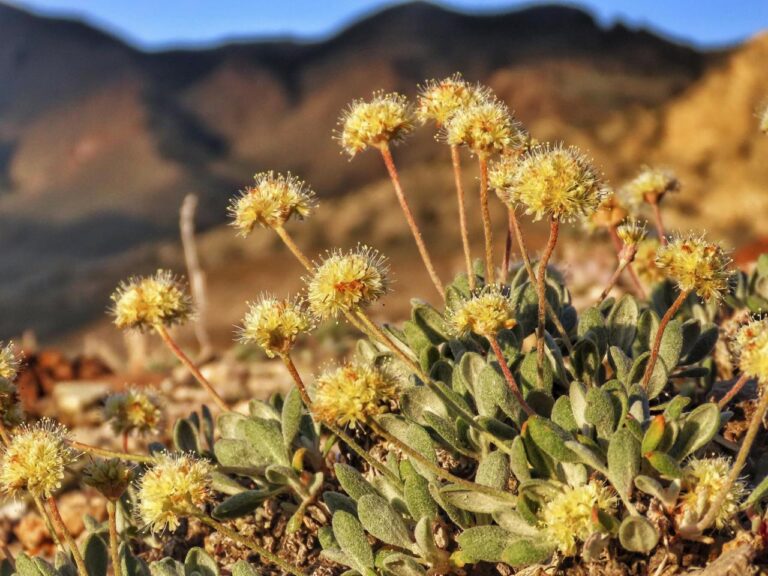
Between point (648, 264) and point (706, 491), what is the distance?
80.5 inches

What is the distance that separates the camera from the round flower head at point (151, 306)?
138 inches

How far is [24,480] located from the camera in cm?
288

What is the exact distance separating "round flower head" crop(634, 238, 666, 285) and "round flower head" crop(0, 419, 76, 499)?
2.91 metres

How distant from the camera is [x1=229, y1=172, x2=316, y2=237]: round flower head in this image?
326cm

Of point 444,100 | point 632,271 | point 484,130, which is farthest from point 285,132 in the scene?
point 484,130

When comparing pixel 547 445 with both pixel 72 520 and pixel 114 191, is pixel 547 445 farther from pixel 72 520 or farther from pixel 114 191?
pixel 114 191

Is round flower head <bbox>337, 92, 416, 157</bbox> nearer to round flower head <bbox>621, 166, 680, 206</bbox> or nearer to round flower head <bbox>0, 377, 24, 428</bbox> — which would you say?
round flower head <bbox>621, 166, 680, 206</bbox>

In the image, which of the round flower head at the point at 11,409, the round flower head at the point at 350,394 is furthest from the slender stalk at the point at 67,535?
the round flower head at the point at 350,394

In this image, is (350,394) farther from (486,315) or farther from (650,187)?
(650,187)

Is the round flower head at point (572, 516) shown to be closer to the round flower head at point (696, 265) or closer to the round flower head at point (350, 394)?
the round flower head at point (350, 394)

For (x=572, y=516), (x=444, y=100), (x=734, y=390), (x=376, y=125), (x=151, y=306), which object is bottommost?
(x=572, y=516)

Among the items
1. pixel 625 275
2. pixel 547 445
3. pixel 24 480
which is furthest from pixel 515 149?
pixel 625 275

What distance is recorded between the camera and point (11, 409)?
3.34 meters

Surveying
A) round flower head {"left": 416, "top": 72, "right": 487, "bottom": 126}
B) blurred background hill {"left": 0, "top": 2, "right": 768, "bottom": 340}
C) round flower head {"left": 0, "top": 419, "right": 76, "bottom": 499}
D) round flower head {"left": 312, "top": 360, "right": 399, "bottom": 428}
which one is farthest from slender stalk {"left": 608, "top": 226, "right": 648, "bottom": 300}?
blurred background hill {"left": 0, "top": 2, "right": 768, "bottom": 340}
